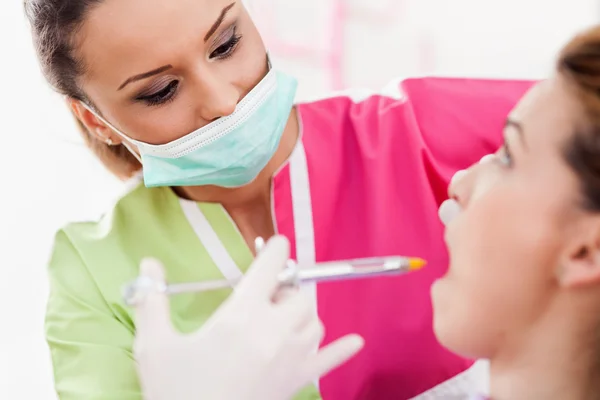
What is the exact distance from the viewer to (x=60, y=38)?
98cm

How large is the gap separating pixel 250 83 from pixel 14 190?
0.85 meters

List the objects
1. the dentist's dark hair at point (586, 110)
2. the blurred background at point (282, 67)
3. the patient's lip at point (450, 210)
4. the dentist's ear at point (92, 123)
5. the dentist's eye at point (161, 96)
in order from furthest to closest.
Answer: the blurred background at point (282, 67) < the dentist's ear at point (92, 123) < the dentist's eye at point (161, 96) < the patient's lip at point (450, 210) < the dentist's dark hair at point (586, 110)

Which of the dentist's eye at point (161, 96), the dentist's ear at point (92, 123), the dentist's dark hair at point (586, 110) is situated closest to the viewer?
the dentist's dark hair at point (586, 110)

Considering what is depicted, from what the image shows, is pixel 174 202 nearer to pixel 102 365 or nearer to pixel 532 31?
pixel 102 365

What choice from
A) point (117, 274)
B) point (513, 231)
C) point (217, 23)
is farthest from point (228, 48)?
point (513, 231)

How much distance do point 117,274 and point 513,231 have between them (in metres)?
0.62

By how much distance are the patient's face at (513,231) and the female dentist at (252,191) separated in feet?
1.02

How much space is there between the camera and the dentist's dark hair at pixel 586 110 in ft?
2.19

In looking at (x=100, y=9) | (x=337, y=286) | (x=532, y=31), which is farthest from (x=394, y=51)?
(x=100, y=9)

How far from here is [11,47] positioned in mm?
1497

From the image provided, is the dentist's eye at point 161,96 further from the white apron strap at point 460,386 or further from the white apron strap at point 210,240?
the white apron strap at point 460,386

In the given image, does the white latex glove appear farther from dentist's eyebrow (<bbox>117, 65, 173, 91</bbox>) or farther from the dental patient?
dentist's eyebrow (<bbox>117, 65, 173, 91</bbox>)

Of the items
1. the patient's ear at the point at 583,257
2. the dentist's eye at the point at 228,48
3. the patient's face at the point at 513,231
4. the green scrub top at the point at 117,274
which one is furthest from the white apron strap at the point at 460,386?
the dentist's eye at the point at 228,48

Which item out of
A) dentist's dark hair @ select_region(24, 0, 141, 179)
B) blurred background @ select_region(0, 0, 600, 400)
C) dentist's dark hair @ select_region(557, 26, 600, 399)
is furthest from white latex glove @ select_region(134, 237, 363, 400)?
blurred background @ select_region(0, 0, 600, 400)
